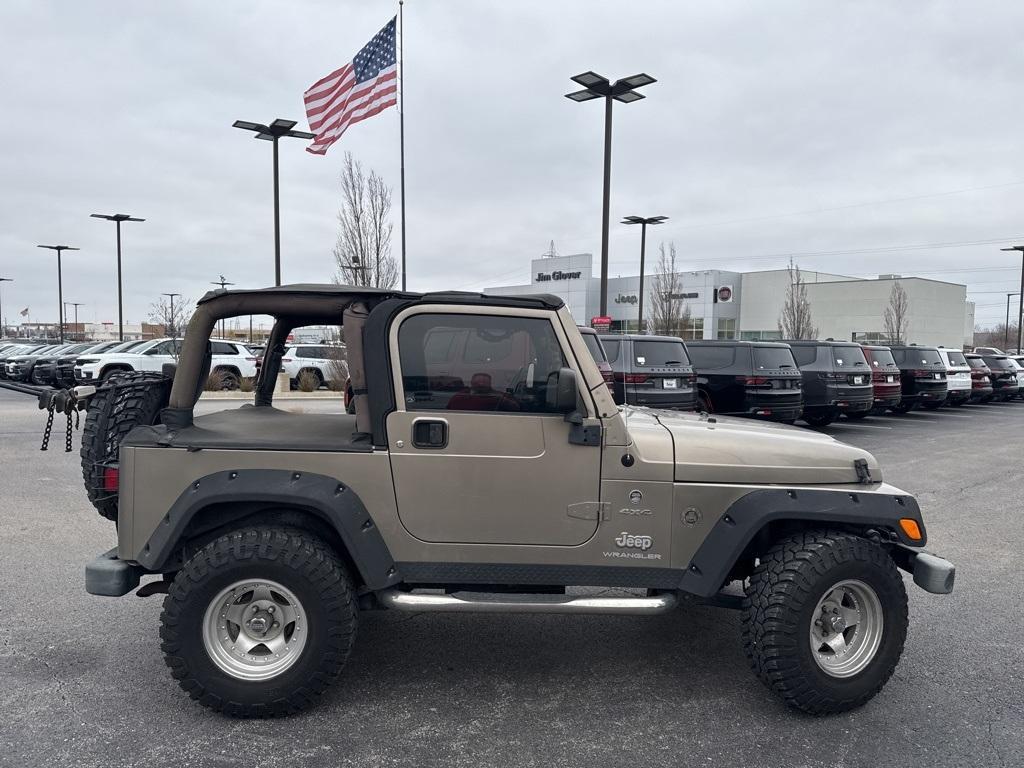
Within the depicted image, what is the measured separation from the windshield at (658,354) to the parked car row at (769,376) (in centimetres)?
2

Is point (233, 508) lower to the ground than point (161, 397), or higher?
lower

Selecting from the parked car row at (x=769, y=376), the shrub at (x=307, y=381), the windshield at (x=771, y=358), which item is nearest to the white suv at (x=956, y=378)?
the parked car row at (x=769, y=376)

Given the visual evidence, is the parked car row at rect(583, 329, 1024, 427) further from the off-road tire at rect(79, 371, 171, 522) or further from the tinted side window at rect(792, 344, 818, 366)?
the off-road tire at rect(79, 371, 171, 522)

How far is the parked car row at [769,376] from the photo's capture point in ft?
40.5

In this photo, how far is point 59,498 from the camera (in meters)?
7.99

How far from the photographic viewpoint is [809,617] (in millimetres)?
3588

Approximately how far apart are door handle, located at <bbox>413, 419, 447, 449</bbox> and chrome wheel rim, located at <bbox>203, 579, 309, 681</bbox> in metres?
0.88

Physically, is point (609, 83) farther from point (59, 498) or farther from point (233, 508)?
point (233, 508)

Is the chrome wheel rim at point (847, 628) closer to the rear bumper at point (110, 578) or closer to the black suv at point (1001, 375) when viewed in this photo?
the rear bumper at point (110, 578)

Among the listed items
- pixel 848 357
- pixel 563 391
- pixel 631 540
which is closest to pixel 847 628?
pixel 631 540

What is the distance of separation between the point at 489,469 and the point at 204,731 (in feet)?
5.49

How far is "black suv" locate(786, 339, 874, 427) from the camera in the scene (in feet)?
48.8

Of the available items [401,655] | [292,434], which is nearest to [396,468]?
[292,434]

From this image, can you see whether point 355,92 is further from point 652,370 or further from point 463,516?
point 463,516
